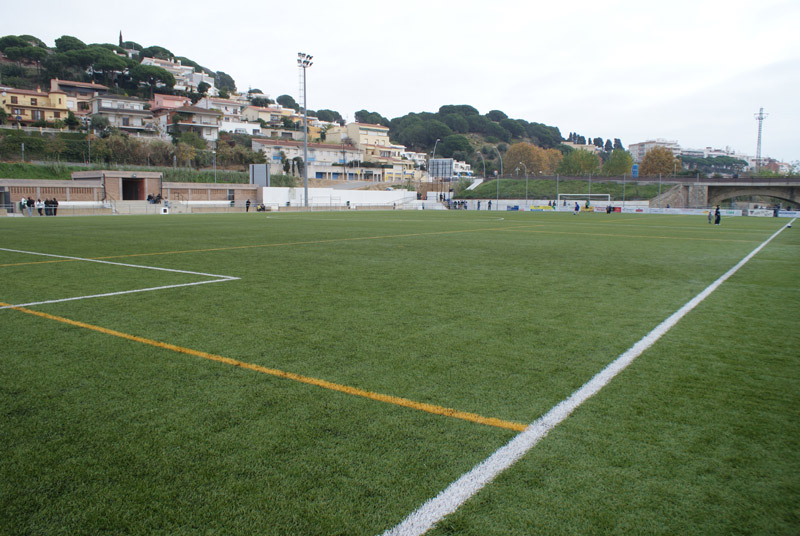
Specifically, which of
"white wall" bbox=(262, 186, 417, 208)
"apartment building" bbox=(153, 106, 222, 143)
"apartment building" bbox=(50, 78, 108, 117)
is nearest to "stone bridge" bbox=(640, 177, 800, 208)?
"white wall" bbox=(262, 186, 417, 208)

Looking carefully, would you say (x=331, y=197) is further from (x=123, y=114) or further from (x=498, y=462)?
(x=498, y=462)

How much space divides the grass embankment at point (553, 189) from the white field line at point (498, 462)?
79755 millimetres

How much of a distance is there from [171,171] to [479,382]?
2576 inches

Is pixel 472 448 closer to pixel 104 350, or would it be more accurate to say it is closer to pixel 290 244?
pixel 104 350

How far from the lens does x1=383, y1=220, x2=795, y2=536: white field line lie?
7.76 ft

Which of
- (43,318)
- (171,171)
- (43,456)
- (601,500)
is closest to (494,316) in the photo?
(601,500)

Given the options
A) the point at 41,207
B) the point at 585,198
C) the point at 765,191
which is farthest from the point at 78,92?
the point at 765,191

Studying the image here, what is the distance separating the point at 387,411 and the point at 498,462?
0.91m

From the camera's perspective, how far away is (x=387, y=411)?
3.53 m

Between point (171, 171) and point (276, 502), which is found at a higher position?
point (171, 171)

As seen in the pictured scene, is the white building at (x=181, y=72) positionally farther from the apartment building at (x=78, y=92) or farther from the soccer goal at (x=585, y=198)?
the soccer goal at (x=585, y=198)

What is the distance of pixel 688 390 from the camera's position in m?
3.98

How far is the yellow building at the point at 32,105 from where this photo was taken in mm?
86500

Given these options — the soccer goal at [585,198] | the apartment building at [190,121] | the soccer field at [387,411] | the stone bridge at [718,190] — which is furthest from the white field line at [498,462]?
the apartment building at [190,121]
